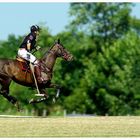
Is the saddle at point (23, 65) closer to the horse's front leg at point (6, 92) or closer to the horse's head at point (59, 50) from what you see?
the horse's front leg at point (6, 92)

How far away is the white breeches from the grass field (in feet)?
5.82

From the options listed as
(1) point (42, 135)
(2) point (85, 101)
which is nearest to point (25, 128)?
(1) point (42, 135)

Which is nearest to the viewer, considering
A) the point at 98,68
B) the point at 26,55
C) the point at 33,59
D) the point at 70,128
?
the point at 70,128

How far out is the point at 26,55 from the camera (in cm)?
2134

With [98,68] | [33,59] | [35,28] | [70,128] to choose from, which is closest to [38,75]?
[33,59]

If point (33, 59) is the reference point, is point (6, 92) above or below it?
below

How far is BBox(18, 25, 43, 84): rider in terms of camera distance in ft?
66.9

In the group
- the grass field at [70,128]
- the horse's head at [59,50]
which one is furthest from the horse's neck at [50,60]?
the grass field at [70,128]

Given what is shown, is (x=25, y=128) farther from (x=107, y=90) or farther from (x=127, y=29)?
(x=127, y=29)

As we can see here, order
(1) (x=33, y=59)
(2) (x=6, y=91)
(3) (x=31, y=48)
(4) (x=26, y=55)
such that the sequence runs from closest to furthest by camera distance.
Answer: (3) (x=31, y=48) → (4) (x=26, y=55) → (2) (x=6, y=91) → (1) (x=33, y=59)

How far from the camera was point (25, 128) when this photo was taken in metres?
19.7

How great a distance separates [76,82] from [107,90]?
474 centimetres

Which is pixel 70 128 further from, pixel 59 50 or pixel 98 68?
pixel 98 68

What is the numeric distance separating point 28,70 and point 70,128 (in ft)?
9.10
